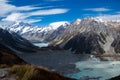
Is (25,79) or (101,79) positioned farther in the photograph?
(101,79)

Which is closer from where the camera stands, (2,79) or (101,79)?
(2,79)

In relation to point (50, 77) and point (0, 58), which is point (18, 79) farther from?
point (0, 58)

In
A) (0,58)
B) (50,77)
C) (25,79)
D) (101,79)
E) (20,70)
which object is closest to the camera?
A: (25,79)

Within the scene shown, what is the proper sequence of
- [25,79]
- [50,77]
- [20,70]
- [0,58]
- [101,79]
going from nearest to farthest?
[25,79], [20,70], [50,77], [0,58], [101,79]

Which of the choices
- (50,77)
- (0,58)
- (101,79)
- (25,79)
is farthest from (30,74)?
(101,79)

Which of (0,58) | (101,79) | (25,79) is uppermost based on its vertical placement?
(101,79)

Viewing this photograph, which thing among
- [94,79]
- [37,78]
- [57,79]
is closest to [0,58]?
[57,79]

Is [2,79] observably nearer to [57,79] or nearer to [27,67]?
[27,67]

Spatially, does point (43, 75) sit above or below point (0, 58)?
below

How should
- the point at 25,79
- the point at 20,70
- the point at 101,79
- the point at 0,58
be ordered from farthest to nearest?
the point at 101,79, the point at 0,58, the point at 20,70, the point at 25,79
